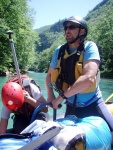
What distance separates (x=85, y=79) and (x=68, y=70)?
1.11ft

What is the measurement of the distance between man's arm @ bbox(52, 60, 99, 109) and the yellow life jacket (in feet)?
0.39

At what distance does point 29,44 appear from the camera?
117 ft

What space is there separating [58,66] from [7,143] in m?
1.19

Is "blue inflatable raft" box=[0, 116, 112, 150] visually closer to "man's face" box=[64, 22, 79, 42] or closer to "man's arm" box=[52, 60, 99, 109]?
"man's arm" box=[52, 60, 99, 109]

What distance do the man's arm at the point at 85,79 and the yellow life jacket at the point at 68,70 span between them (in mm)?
118

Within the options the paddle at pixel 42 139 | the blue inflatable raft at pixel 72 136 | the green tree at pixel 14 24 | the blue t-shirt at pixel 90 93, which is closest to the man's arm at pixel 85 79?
the blue t-shirt at pixel 90 93

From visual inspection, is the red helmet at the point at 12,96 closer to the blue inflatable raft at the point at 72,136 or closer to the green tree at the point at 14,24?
the blue inflatable raft at the point at 72,136

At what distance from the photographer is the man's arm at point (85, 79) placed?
2.40m

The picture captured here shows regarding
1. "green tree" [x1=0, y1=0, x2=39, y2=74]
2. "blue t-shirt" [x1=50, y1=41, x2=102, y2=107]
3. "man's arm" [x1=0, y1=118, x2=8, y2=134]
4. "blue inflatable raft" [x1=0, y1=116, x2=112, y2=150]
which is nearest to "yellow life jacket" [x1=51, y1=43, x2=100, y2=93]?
"blue t-shirt" [x1=50, y1=41, x2=102, y2=107]

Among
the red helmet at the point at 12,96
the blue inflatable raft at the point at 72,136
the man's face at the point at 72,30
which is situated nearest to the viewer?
the blue inflatable raft at the point at 72,136

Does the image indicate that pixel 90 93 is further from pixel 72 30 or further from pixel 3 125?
pixel 3 125

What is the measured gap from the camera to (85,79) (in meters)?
2.41

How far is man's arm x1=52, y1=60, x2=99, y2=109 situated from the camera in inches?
94.7

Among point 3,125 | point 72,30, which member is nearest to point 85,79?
point 72,30
